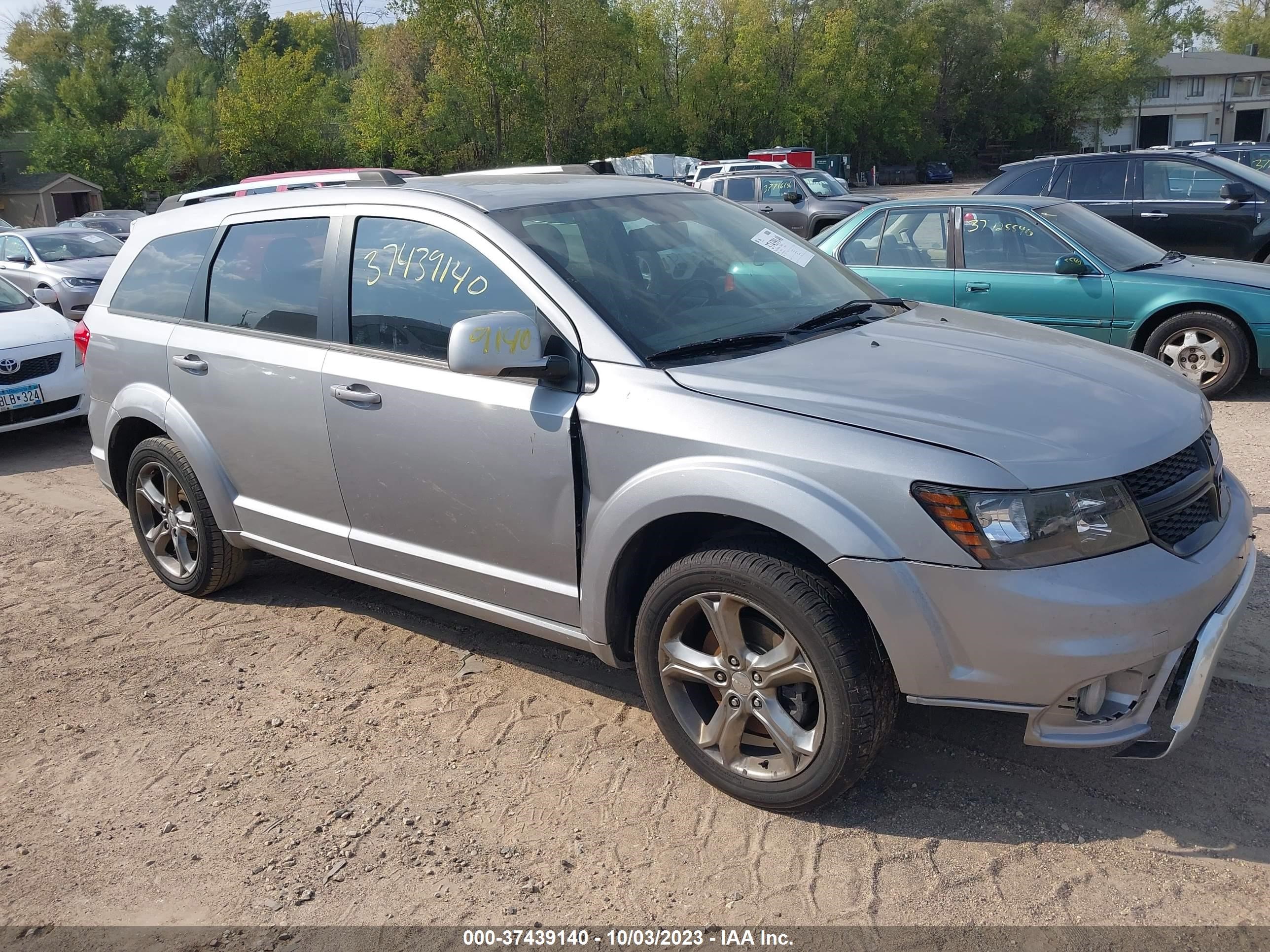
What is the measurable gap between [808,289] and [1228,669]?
6.74 feet

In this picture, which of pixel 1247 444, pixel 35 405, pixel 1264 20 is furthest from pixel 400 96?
pixel 1264 20

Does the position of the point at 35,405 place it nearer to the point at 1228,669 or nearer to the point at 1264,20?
the point at 1228,669

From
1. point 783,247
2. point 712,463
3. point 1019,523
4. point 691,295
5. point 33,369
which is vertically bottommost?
point 33,369

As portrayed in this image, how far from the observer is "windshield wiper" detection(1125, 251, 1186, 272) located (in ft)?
25.9

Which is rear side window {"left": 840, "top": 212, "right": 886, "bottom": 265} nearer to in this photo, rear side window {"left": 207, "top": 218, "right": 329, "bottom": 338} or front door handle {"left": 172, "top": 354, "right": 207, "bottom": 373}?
rear side window {"left": 207, "top": 218, "right": 329, "bottom": 338}

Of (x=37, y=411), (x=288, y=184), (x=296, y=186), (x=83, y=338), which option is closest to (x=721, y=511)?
(x=296, y=186)

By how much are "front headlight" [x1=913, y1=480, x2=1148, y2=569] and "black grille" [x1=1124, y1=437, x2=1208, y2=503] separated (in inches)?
8.2

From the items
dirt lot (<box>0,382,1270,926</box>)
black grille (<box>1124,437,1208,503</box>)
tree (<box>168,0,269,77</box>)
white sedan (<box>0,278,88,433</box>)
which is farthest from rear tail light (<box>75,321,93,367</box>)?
tree (<box>168,0,269,77</box>)

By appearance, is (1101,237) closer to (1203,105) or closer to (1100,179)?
(1100,179)

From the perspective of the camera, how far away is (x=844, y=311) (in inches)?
157

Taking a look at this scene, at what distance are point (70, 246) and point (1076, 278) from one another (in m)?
14.9

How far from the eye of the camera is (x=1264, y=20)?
97500 mm

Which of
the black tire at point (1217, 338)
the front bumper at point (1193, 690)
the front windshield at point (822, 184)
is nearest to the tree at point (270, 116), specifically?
the front windshield at point (822, 184)

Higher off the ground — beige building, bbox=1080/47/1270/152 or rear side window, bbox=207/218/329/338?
beige building, bbox=1080/47/1270/152
